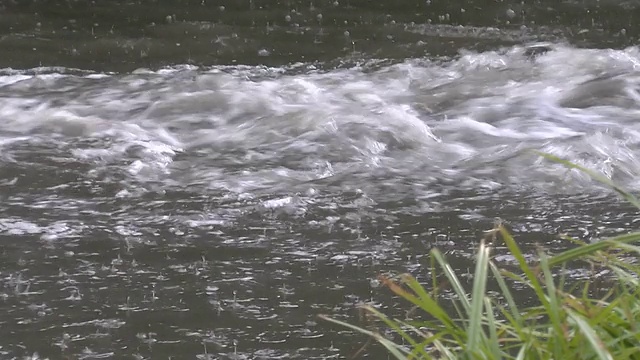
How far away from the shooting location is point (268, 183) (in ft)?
17.0

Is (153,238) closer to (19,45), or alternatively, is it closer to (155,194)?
(155,194)

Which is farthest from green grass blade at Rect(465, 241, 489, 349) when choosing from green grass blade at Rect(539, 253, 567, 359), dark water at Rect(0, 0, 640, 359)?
dark water at Rect(0, 0, 640, 359)

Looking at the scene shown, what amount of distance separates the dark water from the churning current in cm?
1

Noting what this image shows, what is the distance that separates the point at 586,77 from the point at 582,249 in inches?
198

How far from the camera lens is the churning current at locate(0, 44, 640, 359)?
389 centimetres

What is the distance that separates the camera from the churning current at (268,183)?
3887 mm

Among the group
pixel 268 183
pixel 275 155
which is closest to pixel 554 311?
pixel 268 183

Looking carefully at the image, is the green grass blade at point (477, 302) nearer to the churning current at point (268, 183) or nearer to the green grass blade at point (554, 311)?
the green grass blade at point (554, 311)

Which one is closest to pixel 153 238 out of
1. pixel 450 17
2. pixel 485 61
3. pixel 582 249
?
pixel 582 249

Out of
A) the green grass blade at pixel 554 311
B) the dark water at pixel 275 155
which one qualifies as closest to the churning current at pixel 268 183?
the dark water at pixel 275 155

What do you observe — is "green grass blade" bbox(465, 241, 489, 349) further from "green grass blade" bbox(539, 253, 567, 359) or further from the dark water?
the dark water

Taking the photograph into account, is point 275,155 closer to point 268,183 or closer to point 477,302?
point 268,183

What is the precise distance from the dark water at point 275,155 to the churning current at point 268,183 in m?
0.01

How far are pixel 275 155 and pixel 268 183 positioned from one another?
0.48 metres
